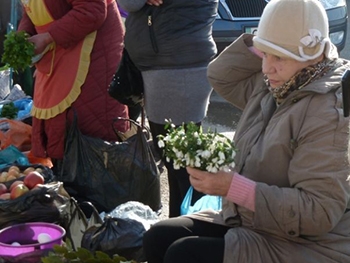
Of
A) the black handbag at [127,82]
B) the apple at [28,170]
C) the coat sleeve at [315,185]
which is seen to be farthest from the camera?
the apple at [28,170]

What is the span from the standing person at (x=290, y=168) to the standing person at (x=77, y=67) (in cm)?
190

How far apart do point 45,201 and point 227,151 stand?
5.29 ft

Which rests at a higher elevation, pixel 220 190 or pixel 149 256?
pixel 220 190

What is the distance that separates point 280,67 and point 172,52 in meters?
1.30

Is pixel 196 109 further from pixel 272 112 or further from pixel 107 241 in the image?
pixel 272 112

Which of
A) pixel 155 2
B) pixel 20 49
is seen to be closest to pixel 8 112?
pixel 20 49

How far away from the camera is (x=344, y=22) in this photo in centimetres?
805

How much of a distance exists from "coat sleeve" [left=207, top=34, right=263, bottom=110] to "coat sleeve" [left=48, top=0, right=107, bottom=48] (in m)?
1.37

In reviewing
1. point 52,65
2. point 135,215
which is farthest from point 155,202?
point 52,65

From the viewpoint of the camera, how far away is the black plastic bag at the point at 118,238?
11.9ft

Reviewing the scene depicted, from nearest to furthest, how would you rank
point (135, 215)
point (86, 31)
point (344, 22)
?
point (135, 215), point (86, 31), point (344, 22)

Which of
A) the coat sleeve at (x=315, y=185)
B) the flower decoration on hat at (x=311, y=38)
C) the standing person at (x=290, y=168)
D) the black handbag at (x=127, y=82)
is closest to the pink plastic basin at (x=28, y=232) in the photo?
the black handbag at (x=127, y=82)

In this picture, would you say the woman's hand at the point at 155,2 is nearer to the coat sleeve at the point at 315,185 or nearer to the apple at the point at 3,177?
the apple at the point at 3,177

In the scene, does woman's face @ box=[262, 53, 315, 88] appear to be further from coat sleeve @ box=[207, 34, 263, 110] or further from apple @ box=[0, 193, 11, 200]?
apple @ box=[0, 193, 11, 200]
